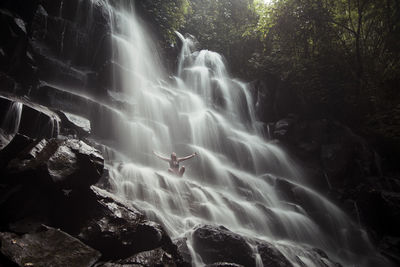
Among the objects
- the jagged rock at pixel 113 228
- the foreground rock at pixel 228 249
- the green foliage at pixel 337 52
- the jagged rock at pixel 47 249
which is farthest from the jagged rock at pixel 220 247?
the green foliage at pixel 337 52

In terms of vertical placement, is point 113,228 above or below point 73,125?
below

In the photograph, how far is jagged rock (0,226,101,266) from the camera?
3.16m

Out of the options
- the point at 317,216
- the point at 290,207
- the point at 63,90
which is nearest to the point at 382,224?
the point at 317,216

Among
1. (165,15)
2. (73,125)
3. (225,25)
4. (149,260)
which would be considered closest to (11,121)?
(73,125)

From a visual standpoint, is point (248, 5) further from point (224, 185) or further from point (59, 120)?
point (59, 120)

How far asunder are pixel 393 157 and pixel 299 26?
27.4 feet

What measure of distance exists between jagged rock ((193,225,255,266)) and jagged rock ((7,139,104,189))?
2287 mm

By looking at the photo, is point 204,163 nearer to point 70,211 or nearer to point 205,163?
point 205,163

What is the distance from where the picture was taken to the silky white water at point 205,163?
661 centimetres

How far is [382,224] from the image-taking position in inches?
374

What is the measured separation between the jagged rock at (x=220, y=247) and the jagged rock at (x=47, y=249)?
6.64 ft

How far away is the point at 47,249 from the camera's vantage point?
11.2 feet

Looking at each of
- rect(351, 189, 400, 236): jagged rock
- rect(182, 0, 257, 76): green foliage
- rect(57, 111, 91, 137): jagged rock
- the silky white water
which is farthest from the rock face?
rect(182, 0, 257, 76): green foliage

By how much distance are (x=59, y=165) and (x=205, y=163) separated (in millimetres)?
6468
